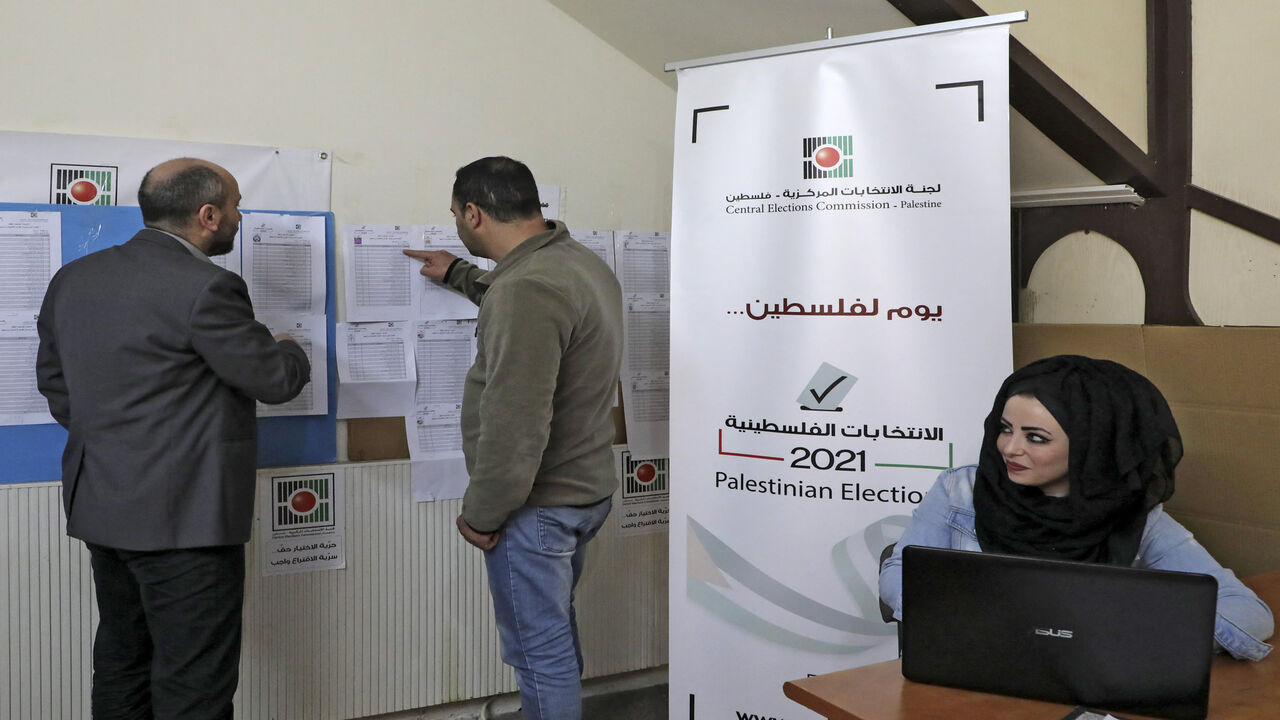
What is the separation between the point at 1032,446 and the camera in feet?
5.61

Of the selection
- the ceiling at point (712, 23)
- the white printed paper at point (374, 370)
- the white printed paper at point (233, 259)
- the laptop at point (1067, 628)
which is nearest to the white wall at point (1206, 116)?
the ceiling at point (712, 23)

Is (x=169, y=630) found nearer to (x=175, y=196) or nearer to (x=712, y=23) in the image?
(x=175, y=196)

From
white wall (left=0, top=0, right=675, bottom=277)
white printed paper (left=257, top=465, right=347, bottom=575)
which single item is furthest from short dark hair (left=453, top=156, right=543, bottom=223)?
white printed paper (left=257, top=465, right=347, bottom=575)

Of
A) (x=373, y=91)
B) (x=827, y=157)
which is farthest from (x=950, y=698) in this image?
(x=373, y=91)

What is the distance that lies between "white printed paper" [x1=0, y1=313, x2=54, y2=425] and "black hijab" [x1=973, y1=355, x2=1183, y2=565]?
2428mm

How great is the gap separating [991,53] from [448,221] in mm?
1655

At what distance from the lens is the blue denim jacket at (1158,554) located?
144 cm

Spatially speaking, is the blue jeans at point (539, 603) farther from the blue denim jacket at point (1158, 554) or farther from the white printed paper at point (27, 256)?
the white printed paper at point (27, 256)

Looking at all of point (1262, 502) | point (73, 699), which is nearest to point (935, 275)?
point (1262, 502)

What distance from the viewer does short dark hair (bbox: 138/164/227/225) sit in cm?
207

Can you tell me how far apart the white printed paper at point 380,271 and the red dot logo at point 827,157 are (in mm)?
1270

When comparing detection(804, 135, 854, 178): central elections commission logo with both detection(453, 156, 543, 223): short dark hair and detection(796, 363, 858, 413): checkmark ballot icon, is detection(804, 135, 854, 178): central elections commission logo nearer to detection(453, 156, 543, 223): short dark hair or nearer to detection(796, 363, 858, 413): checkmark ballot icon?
detection(796, 363, 858, 413): checkmark ballot icon

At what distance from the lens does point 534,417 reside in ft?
6.49

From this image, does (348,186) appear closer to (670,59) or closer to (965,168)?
(670,59)
